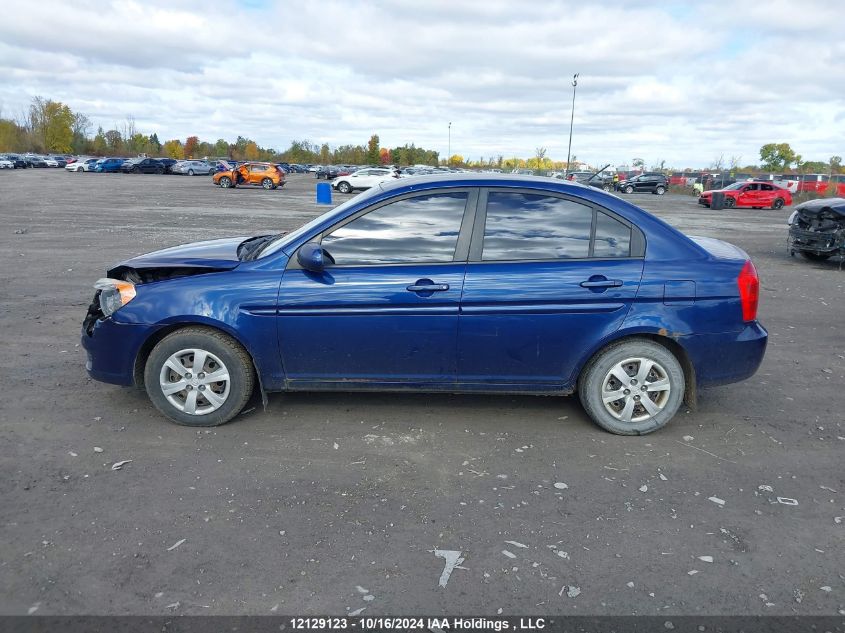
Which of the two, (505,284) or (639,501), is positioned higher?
(505,284)

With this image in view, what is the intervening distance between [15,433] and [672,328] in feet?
14.7

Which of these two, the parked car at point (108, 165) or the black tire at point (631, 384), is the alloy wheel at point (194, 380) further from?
the parked car at point (108, 165)

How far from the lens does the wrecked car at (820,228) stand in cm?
1195

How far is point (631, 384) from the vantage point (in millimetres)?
4422

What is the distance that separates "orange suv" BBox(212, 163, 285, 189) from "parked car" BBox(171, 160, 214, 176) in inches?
1047

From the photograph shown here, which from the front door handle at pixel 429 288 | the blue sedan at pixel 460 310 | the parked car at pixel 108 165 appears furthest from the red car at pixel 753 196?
the parked car at pixel 108 165

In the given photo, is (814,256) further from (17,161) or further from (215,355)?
(17,161)

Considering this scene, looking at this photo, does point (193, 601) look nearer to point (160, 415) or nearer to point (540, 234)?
point (160, 415)

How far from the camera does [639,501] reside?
3.64 m

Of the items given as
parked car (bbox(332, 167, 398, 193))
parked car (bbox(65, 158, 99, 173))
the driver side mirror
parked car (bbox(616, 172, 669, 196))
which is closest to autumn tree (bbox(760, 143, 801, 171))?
parked car (bbox(616, 172, 669, 196))

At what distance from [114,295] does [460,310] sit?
7.90ft

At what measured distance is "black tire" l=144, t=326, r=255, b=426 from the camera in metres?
Result: 4.36

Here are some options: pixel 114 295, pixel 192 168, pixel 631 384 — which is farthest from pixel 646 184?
pixel 114 295

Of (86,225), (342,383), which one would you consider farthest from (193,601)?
(86,225)
